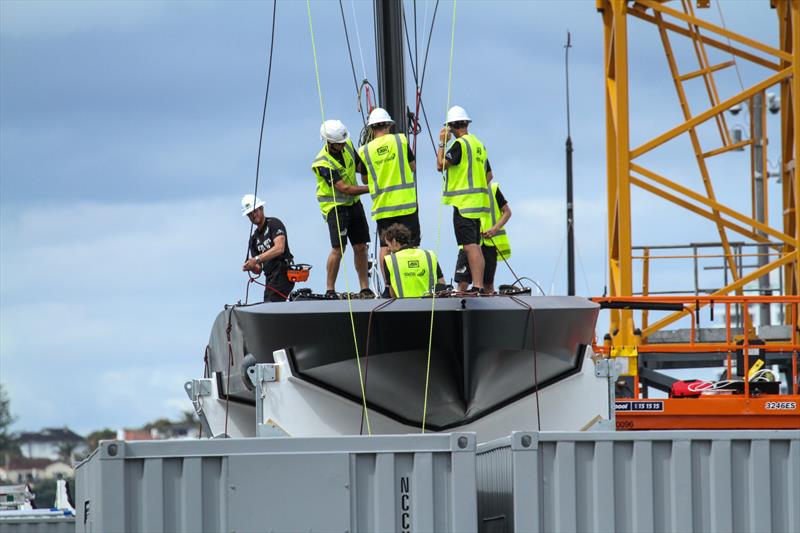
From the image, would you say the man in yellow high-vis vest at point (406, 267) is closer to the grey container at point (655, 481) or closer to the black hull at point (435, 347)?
the black hull at point (435, 347)

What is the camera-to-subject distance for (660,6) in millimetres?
25328

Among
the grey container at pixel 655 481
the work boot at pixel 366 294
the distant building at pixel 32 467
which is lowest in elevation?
the distant building at pixel 32 467

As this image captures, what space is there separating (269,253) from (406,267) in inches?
101

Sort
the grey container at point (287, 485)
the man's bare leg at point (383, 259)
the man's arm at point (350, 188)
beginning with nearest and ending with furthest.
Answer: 1. the grey container at point (287, 485)
2. the man's bare leg at point (383, 259)
3. the man's arm at point (350, 188)

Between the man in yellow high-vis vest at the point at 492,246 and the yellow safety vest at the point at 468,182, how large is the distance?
298mm

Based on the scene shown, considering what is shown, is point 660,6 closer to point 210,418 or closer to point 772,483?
point 210,418

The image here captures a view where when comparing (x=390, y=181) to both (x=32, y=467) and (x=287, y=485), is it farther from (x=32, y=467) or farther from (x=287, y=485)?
(x=32, y=467)

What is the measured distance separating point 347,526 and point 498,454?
1.19m

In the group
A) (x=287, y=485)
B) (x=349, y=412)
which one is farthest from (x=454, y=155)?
(x=287, y=485)

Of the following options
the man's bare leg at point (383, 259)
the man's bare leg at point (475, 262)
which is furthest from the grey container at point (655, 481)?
the man's bare leg at point (475, 262)

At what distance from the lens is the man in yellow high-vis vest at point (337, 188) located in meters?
13.2

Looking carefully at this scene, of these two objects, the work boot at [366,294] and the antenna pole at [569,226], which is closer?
the work boot at [366,294]

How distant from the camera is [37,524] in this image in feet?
58.5

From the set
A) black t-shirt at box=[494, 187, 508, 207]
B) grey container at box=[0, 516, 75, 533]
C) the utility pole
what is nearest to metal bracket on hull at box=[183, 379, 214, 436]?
black t-shirt at box=[494, 187, 508, 207]
